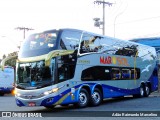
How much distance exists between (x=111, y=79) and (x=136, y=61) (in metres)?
4.13

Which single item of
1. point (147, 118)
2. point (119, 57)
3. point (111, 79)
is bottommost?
point (147, 118)

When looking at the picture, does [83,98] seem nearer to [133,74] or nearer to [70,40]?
[70,40]

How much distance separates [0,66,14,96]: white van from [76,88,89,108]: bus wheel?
1771 cm

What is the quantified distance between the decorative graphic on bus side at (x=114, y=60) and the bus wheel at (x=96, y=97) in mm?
1712

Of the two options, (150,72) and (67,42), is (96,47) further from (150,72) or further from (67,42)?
(150,72)

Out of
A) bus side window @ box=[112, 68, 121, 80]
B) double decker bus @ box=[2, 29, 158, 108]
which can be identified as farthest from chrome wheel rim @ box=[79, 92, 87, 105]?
bus side window @ box=[112, 68, 121, 80]

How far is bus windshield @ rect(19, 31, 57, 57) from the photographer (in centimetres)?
1477

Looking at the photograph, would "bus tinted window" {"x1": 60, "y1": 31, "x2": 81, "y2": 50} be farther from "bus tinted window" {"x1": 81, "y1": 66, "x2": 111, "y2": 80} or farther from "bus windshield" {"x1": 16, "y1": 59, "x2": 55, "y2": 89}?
"bus tinted window" {"x1": 81, "y1": 66, "x2": 111, "y2": 80}

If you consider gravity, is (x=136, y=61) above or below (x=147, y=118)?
above

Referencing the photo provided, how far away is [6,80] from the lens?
3288 cm

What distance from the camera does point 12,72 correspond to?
3394 centimetres

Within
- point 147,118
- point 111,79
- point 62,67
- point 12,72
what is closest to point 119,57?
point 111,79

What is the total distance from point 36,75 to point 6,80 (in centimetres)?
1926

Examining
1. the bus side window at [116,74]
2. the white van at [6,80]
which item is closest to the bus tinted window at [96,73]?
the bus side window at [116,74]
